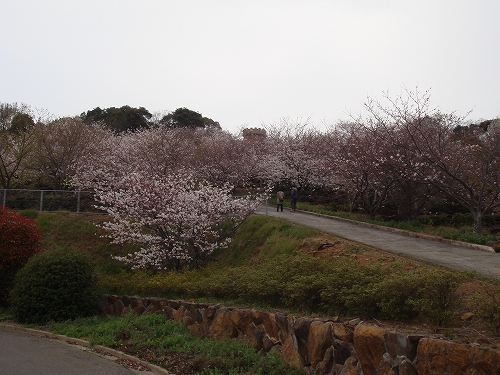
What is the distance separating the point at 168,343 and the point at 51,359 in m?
2.27

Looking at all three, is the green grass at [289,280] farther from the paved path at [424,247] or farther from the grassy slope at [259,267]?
the paved path at [424,247]

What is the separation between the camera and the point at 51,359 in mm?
9602

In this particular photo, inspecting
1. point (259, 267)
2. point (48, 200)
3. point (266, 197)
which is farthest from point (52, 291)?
point (48, 200)

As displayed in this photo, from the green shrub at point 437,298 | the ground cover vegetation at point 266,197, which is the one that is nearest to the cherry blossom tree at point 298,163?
the ground cover vegetation at point 266,197

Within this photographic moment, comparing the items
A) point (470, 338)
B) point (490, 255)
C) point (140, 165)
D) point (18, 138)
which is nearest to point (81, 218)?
point (140, 165)

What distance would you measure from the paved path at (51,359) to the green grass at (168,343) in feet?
1.41

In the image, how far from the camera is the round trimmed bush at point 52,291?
43.9 ft

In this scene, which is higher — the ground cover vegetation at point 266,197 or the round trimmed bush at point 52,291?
the ground cover vegetation at point 266,197

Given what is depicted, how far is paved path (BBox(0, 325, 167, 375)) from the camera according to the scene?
873 centimetres

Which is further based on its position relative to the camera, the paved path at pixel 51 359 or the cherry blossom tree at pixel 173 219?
the cherry blossom tree at pixel 173 219

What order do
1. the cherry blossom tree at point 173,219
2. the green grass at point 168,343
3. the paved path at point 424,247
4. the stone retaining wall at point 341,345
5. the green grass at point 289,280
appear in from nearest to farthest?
the stone retaining wall at point 341,345
the green grass at point 289,280
the green grass at point 168,343
the paved path at point 424,247
the cherry blossom tree at point 173,219

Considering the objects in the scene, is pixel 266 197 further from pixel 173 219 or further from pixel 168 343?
pixel 168 343

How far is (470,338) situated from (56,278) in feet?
36.0

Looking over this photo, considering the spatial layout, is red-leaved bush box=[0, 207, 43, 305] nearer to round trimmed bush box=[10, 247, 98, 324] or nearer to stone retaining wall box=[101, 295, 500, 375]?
round trimmed bush box=[10, 247, 98, 324]
